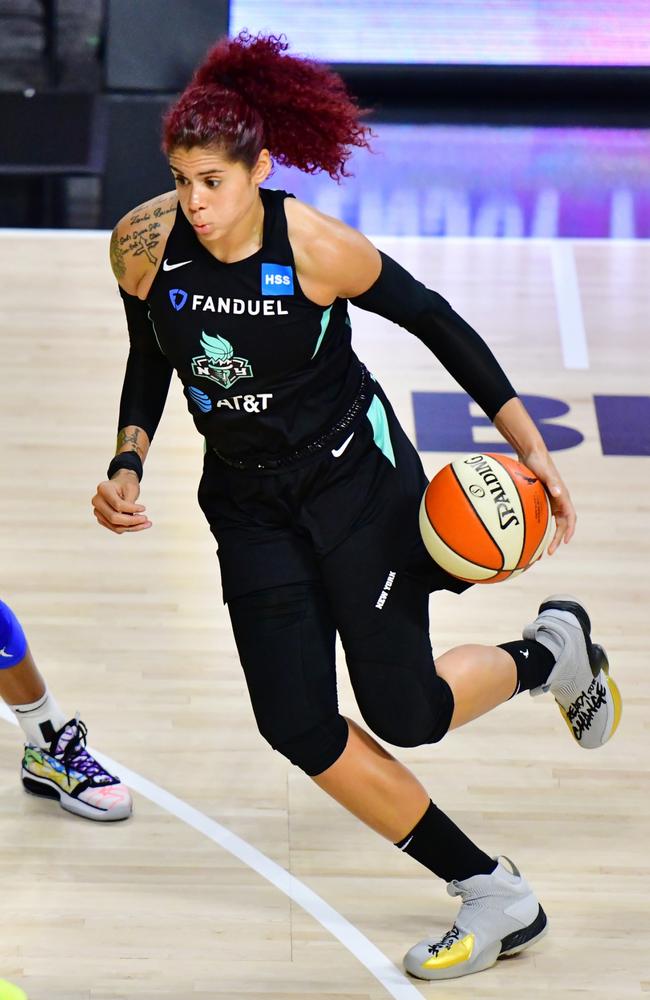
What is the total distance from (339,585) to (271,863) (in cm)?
80

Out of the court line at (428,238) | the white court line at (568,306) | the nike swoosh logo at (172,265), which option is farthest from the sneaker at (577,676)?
the court line at (428,238)

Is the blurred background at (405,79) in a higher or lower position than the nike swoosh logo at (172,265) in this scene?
lower

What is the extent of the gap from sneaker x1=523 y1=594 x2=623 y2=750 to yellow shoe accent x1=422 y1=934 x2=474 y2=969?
709 mm

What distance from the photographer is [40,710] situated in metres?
3.92

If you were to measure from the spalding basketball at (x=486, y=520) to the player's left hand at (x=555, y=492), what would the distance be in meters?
0.02

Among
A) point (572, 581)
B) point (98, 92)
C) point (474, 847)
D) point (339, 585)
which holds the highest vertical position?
point (339, 585)

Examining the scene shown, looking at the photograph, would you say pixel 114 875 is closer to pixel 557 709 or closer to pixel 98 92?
pixel 557 709

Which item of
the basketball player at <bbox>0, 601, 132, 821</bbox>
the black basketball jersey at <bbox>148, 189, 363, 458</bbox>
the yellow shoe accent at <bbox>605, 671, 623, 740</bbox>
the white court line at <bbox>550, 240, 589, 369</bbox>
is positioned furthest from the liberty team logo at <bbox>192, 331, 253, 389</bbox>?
the white court line at <bbox>550, 240, 589, 369</bbox>

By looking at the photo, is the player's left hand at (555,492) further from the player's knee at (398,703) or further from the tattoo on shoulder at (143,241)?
the tattoo on shoulder at (143,241)

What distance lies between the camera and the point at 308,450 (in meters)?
3.33

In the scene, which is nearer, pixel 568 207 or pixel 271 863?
pixel 271 863

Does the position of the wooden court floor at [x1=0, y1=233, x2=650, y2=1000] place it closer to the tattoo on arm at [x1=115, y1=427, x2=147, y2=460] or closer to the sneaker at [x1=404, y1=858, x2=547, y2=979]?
the sneaker at [x1=404, y1=858, x2=547, y2=979]

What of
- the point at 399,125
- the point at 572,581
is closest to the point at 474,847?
the point at 572,581

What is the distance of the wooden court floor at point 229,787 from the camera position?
11.1ft
